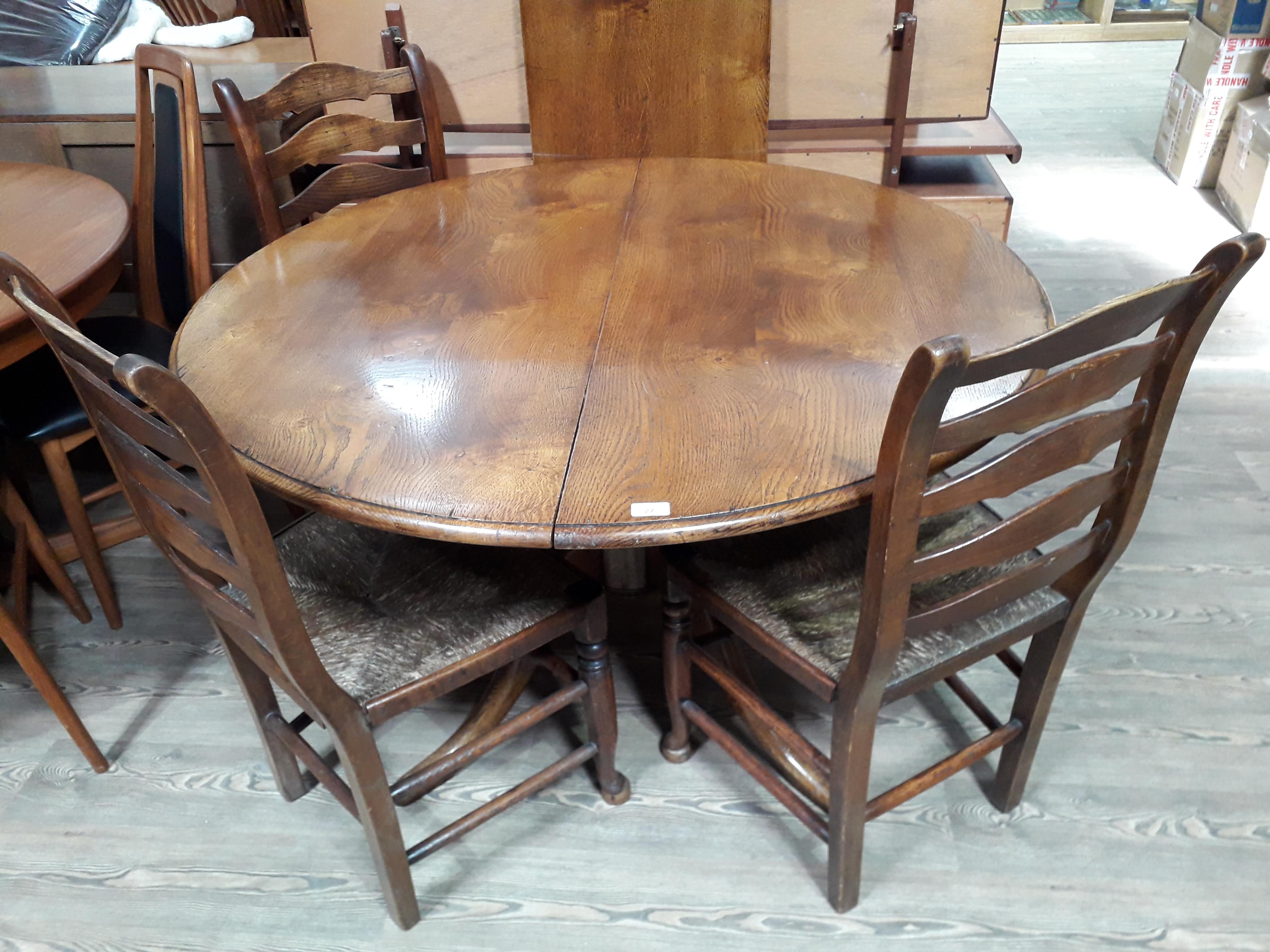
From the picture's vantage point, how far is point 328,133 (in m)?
1.86

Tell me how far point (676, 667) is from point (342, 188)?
1.18m

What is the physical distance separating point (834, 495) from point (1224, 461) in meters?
1.73

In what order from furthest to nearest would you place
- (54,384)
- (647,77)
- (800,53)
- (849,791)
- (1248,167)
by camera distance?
(1248,167)
(800,53)
(647,77)
(54,384)
(849,791)

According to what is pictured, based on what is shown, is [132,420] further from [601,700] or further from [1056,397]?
[1056,397]

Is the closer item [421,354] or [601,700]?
[421,354]

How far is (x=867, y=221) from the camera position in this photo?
1.63 meters

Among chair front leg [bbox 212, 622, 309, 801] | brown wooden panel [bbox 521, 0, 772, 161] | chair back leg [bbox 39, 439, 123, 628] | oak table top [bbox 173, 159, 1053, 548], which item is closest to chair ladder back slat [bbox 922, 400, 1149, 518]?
oak table top [bbox 173, 159, 1053, 548]

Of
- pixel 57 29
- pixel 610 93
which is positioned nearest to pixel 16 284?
pixel 610 93

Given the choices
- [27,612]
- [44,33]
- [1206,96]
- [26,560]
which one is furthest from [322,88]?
[1206,96]

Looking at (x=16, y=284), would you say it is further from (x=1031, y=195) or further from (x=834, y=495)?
(x=1031, y=195)

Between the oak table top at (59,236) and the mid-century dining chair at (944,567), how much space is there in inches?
41.6

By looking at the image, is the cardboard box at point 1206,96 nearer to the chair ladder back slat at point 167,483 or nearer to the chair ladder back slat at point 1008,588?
the chair ladder back slat at point 1008,588

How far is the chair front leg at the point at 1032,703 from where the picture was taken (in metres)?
1.32

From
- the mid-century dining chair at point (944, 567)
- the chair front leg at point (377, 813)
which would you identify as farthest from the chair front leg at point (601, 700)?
the chair front leg at point (377, 813)
